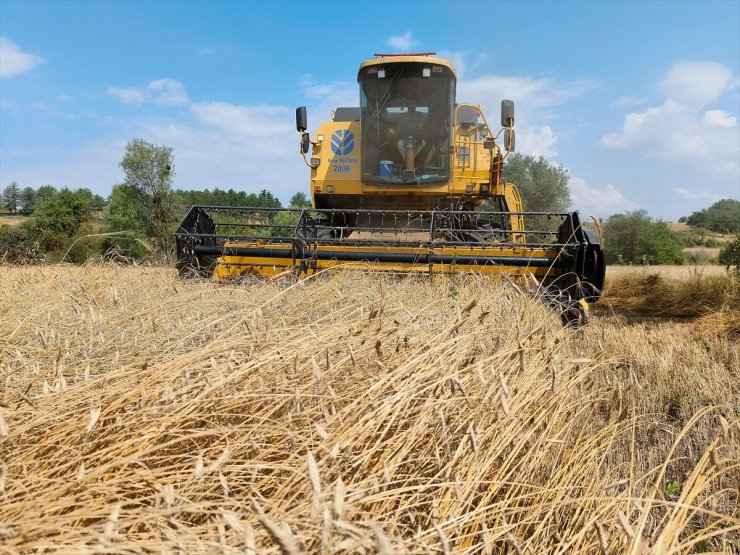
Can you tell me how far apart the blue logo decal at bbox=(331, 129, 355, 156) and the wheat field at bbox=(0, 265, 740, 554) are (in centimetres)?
429

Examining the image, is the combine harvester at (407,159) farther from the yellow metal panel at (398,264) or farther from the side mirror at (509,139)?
the yellow metal panel at (398,264)

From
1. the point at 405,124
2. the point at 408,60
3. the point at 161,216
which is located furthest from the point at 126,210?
the point at 408,60

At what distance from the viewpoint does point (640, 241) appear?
760 inches

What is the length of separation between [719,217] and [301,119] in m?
45.2

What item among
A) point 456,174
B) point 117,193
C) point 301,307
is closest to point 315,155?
point 456,174

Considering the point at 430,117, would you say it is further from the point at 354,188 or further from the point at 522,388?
the point at 522,388

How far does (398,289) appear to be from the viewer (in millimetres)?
3553

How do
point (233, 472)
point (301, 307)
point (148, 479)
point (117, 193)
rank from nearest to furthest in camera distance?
point (148, 479) → point (233, 472) → point (301, 307) → point (117, 193)

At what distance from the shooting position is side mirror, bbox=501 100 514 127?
6.13 metres

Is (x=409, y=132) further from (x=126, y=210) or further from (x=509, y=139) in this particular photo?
(x=126, y=210)

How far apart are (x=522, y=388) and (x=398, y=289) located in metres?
Answer: 1.93

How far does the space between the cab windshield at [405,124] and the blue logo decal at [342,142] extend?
219 mm

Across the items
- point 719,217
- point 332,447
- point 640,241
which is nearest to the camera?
point 332,447

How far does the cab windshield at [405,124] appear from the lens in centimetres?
622
